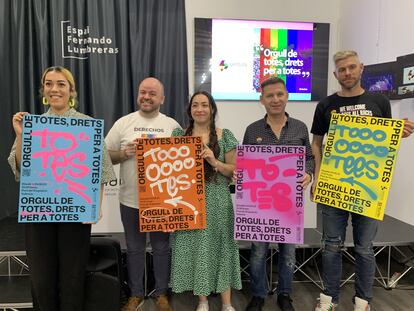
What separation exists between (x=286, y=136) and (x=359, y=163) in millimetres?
411

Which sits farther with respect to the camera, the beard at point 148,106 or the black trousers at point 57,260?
the beard at point 148,106

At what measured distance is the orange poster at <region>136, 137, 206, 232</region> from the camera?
2037mm

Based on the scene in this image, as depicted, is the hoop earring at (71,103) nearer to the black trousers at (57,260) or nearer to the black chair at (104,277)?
the black trousers at (57,260)

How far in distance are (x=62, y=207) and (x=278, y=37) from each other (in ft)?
10.4

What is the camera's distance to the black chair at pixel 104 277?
6.66ft

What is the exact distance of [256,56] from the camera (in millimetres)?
4137

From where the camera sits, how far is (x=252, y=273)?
2.23 metres

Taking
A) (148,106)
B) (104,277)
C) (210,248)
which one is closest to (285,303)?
(210,248)

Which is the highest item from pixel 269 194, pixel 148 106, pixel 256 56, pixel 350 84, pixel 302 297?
pixel 256 56

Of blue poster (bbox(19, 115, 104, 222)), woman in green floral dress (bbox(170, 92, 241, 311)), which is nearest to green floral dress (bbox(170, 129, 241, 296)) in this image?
woman in green floral dress (bbox(170, 92, 241, 311))

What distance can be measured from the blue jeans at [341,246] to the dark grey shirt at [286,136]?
293 millimetres

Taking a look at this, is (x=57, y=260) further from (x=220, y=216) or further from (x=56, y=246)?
(x=220, y=216)

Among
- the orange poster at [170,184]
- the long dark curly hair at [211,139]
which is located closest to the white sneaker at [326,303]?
the orange poster at [170,184]

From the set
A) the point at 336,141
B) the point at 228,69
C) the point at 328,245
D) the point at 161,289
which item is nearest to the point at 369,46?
the point at 228,69
